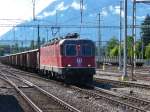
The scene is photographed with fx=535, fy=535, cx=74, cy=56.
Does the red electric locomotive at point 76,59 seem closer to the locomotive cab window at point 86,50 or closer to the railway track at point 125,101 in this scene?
the locomotive cab window at point 86,50

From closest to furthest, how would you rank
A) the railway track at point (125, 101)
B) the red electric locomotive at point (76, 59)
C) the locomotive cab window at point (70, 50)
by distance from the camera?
the railway track at point (125, 101), the red electric locomotive at point (76, 59), the locomotive cab window at point (70, 50)

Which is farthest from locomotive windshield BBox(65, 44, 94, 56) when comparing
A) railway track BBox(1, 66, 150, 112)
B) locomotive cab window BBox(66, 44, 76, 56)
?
railway track BBox(1, 66, 150, 112)

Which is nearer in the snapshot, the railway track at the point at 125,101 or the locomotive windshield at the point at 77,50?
the railway track at the point at 125,101

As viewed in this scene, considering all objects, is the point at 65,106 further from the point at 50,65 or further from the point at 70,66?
the point at 50,65

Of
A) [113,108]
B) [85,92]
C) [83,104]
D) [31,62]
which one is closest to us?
[113,108]

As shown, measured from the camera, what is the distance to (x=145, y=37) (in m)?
135

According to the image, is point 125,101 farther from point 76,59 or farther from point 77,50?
point 77,50

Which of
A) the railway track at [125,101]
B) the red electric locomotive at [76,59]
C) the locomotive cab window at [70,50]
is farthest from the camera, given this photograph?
the locomotive cab window at [70,50]

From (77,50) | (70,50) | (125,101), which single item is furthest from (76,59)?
(125,101)

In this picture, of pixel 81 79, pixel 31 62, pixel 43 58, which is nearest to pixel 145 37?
pixel 31 62

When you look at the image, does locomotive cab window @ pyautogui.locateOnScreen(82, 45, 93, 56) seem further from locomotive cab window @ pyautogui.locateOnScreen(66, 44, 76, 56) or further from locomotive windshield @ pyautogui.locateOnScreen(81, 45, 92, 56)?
locomotive cab window @ pyautogui.locateOnScreen(66, 44, 76, 56)

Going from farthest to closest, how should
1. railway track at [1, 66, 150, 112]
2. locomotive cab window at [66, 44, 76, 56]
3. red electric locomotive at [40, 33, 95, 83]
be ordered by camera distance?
locomotive cab window at [66, 44, 76, 56] → red electric locomotive at [40, 33, 95, 83] → railway track at [1, 66, 150, 112]

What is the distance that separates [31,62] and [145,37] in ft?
263

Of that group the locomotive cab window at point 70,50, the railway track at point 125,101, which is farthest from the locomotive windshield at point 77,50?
the railway track at point 125,101
